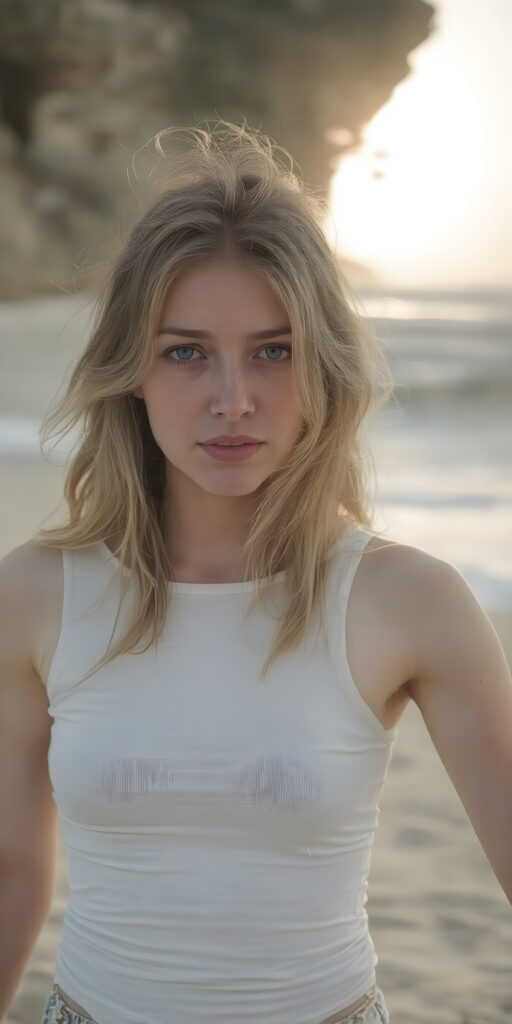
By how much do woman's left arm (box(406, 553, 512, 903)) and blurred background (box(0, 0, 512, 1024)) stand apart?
678cm

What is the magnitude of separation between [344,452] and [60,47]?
17143mm

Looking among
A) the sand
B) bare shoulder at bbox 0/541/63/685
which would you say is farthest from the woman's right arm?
the sand

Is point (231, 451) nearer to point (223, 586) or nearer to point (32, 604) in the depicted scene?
point (223, 586)

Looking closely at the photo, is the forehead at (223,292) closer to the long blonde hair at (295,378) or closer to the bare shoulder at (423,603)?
the long blonde hair at (295,378)

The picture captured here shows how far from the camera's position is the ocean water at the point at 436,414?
25.6ft

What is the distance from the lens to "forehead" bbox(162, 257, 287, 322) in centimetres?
148

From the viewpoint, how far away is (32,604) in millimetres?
1583

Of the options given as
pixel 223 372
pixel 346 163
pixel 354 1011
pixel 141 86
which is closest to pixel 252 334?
pixel 223 372

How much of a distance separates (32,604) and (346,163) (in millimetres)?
16085

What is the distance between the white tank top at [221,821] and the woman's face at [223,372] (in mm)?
195

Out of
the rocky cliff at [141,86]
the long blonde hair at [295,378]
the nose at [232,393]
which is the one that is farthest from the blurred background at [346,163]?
the nose at [232,393]

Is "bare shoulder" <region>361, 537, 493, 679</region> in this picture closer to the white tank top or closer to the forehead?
the white tank top

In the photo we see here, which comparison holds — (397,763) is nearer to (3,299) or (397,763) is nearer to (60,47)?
(3,299)

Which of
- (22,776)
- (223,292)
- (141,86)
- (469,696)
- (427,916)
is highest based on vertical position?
(141,86)
